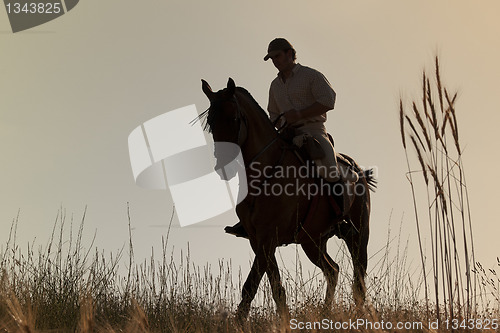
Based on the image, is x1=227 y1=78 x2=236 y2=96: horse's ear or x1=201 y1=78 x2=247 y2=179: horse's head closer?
x1=201 y1=78 x2=247 y2=179: horse's head

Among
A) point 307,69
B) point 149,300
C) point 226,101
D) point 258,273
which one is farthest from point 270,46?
point 149,300

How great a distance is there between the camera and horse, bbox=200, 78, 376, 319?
6.63 metres

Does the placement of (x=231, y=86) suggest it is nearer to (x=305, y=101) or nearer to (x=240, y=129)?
(x=240, y=129)

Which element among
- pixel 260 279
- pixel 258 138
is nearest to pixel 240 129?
pixel 258 138

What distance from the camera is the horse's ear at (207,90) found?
6.97 m

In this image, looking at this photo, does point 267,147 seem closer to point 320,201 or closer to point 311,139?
point 311,139

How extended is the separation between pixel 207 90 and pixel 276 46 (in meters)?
1.07

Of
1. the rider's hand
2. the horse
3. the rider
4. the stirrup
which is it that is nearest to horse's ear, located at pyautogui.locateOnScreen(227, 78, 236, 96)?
the horse

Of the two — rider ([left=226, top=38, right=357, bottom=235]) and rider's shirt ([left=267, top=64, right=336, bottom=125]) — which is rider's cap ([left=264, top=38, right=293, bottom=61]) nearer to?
rider ([left=226, top=38, right=357, bottom=235])

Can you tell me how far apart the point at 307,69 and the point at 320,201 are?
165 centimetres

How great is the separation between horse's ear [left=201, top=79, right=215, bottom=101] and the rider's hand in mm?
1053

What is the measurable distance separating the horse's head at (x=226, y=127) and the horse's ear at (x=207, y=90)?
27mm

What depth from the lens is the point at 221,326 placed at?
5.86m

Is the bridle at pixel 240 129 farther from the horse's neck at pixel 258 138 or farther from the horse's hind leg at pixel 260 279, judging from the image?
the horse's hind leg at pixel 260 279
